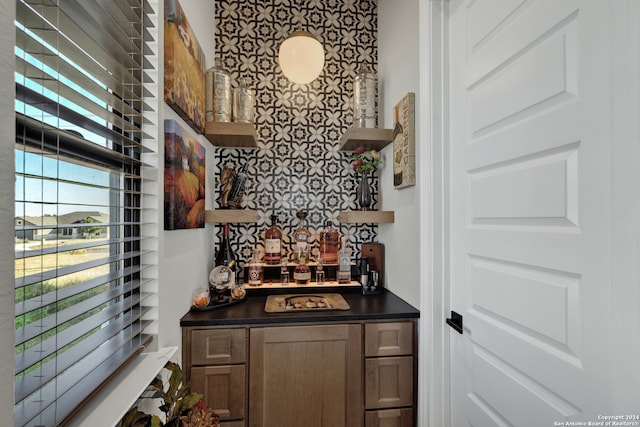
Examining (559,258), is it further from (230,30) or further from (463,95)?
(230,30)

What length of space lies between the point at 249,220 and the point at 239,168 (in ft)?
1.64

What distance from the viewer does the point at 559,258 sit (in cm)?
72

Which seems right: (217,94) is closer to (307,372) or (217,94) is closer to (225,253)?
(225,253)

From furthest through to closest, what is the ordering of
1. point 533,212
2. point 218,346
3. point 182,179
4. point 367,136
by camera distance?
point 367,136
point 218,346
point 182,179
point 533,212

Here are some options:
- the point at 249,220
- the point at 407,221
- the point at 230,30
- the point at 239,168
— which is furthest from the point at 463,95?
the point at 230,30

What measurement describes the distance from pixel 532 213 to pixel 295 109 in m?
1.61

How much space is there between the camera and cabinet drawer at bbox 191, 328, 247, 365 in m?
1.30

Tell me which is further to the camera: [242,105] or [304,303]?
[242,105]

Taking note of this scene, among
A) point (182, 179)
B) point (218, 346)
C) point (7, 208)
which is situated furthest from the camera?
point (218, 346)

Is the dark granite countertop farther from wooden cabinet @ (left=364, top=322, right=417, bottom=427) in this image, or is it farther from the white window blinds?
the white window blinds

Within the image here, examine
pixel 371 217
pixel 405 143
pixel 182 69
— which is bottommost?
pixel 371 217

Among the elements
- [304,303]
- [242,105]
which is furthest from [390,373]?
[242,105]

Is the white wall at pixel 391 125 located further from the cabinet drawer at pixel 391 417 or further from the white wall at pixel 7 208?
the white wall at pixel 7 208

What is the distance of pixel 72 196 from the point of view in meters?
0.69
